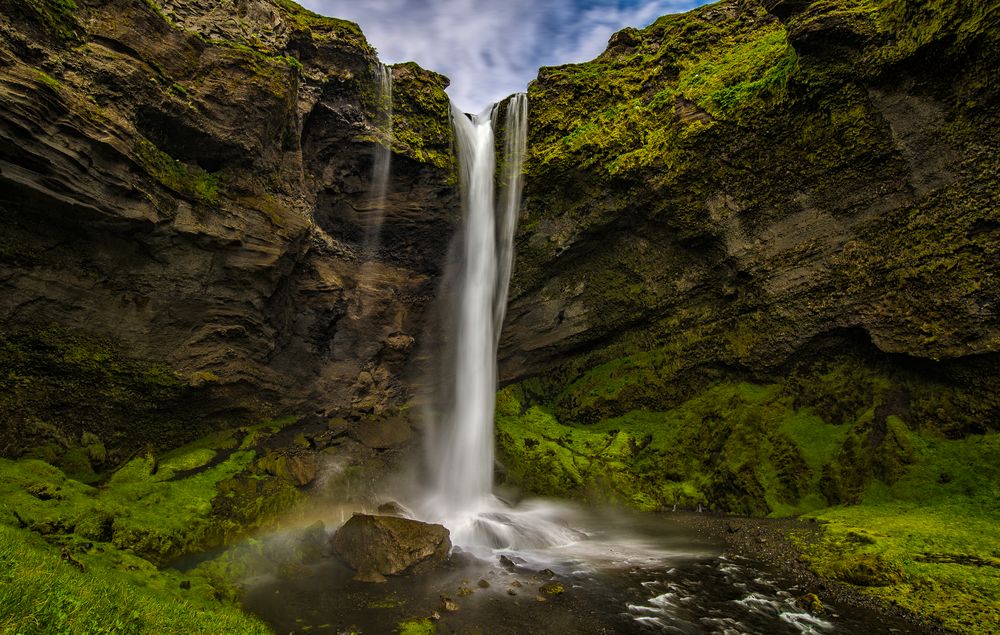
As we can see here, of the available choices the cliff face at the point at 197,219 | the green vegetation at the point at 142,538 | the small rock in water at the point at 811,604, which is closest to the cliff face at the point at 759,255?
the small rock in water at the point at 811,604

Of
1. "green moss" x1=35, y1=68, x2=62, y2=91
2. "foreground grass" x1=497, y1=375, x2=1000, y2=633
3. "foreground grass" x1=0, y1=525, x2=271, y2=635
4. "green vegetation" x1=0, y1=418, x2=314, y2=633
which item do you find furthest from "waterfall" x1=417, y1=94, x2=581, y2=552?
"green moss" x1=35, y1=68, x2=62, y2=91

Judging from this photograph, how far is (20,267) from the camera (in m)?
14.6

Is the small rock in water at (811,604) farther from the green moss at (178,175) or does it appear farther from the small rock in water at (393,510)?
the green moss at (178,175)

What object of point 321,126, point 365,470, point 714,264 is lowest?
point 365,470

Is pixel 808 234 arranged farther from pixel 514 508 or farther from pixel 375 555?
pixel 375 555

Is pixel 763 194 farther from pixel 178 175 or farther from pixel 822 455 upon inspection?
pixel 178 175

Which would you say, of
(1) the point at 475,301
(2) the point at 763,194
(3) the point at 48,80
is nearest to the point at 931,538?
(2) the point at 763,194

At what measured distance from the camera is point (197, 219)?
58.4ft

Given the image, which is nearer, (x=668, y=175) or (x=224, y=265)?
(x=224, y=265)

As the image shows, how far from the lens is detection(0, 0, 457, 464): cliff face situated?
1454 centimetres

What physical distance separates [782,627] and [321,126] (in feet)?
86.6

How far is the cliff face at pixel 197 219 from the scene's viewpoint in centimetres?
1454

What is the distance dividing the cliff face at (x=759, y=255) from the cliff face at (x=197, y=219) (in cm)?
833

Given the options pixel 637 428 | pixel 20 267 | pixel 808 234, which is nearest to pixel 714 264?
pixel 808 234
